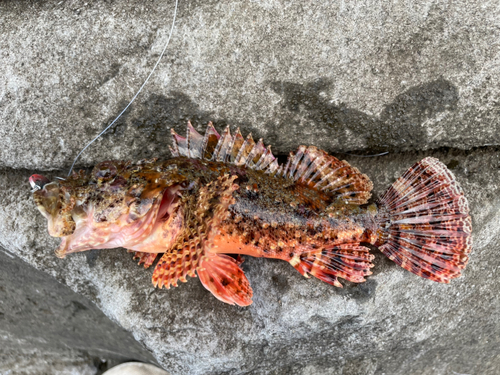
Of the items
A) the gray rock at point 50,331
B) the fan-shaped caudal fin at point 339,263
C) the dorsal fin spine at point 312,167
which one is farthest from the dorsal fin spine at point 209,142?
the gray rock at point 50,331

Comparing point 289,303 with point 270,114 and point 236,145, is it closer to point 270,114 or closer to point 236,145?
point 236,145

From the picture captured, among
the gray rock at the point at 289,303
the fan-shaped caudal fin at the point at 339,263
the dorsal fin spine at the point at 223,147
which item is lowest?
the gray rock at the point at 289,303

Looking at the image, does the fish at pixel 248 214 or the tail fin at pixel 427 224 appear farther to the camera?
the tail fin at pixel 427 224

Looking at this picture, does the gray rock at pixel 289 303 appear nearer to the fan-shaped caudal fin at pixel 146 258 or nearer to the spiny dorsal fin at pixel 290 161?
the fan-shaped caudal fin at pixel 146 258

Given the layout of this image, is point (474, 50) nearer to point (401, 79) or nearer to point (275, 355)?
point (401, 79)

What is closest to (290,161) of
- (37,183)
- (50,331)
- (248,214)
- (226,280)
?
(248,214)

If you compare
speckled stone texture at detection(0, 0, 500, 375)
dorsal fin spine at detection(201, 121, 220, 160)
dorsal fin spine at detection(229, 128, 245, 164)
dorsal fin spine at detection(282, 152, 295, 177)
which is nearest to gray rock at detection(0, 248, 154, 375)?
speckled stone texture at detection(0, 0, 500, 375)
